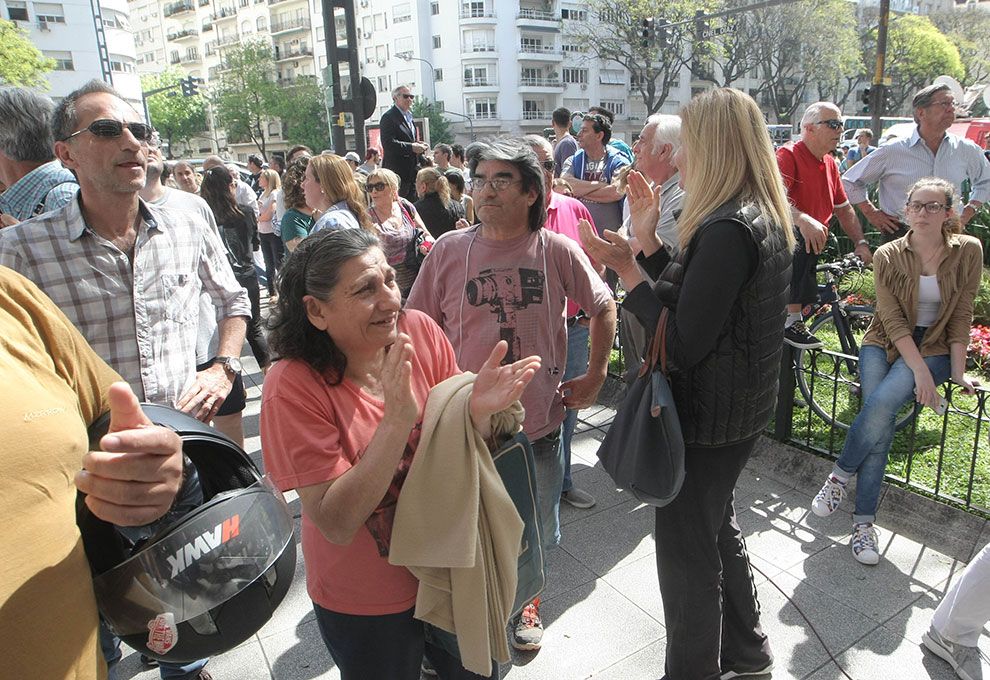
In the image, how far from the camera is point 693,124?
230 centimetres

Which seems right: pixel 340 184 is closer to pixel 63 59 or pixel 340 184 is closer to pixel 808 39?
pixel 808 39

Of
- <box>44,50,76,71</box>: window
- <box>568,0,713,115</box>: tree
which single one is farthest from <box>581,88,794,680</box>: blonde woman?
<box>44,50,76,71</box>: window

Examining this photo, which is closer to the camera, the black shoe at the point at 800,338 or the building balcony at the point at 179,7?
the black shoe at the point at 800,338

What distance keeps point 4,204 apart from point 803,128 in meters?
5.06

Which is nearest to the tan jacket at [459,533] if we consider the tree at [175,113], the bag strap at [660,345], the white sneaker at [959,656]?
the bag strap at [660,345]

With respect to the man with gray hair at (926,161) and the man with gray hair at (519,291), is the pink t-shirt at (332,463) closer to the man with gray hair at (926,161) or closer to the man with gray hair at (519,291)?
the man with gray hair at (519,291)

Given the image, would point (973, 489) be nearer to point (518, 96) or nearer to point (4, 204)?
point (4, 204)

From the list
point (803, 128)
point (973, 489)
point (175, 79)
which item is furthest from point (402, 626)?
point (175, 79)

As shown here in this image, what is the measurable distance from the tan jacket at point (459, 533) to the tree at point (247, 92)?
229 ft

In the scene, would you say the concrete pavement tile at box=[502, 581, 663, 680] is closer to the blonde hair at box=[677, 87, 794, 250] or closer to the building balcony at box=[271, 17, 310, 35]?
the blonde hair at box=[677, 87, 794, 250]

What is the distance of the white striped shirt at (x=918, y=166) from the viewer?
5383 mm

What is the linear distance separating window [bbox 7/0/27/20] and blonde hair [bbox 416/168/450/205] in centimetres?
Answer: 6050

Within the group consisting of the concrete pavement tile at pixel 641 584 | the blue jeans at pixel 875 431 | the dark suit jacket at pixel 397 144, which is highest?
the dark suit jacket at pixel 397 144

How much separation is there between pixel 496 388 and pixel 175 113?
8279 centimetres
